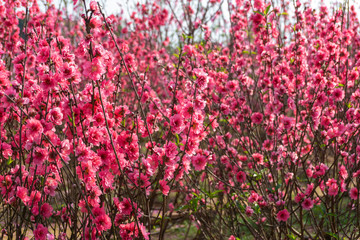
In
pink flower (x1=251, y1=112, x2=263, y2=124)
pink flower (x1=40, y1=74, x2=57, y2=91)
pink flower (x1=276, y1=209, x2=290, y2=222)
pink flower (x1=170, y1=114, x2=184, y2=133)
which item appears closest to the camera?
pink flower (x1=40, y1=74, x2=57, y2=91)

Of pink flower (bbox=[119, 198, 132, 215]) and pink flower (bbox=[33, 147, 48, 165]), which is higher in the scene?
pink flower (bbox=[33, 147, 48, 165])

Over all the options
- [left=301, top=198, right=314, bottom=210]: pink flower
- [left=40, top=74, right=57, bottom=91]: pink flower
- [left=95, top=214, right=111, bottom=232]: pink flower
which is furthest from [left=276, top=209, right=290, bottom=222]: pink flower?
[left=40, top=74, right=57, bottom=91]: pink flower

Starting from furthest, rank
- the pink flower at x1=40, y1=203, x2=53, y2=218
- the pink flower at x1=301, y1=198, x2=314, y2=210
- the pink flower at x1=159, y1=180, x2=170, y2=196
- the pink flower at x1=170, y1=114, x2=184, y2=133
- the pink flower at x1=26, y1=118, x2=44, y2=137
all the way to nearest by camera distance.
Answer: the pink flower at x1=301, y1=198, x2=314, y2=210 < the pink flower at x1=40, y1=203, x2=53, y2=218 < the pink flower at x1=159, y1=180, x2=170, y2=196 < the pink flower at x1=170, y1=114, x2=184, y2=133 < the pink flower at x1=26, y1=118, x2=44, y2=137

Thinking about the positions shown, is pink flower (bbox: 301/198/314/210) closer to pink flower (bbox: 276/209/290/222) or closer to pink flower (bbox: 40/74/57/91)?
pink flower (bbox: 276/209/290/222)

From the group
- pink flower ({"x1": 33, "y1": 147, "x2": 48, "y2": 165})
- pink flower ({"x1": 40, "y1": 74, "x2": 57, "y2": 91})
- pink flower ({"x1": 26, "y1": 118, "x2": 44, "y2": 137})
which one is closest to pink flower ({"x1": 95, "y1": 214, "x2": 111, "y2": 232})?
pink flower ({"x1": 33, "y1": 147, "x2": 48, "y2": 165})

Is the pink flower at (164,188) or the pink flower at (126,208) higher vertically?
the pink flower at (164,188)

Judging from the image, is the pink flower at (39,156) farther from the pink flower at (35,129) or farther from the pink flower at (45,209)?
the pink flower at (45,209)

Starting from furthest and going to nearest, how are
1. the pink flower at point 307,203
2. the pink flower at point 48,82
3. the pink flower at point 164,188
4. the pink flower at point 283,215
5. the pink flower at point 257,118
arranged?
the pink flower at point 257,118, the pink flower at point 307,203, the pink flower at point 283,215, the pink flower at point 164,188, the pink flower at point 48,82

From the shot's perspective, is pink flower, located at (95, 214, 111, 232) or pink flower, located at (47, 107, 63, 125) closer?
pink flower, located at (47, 107, 63, 125)

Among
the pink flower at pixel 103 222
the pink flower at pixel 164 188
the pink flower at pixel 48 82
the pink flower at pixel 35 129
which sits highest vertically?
the pink flower at pixel 48 82

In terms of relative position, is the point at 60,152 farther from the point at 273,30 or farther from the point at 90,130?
the point at 273,30

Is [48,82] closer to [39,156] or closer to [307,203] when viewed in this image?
[39,156]

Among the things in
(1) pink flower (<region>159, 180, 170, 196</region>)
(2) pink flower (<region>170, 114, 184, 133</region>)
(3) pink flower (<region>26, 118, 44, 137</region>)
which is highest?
(3) pink flower (<region>26, 118, 44, 137</region>)

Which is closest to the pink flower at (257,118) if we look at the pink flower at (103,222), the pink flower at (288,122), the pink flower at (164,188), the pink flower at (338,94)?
the pink flower at (288,122)
